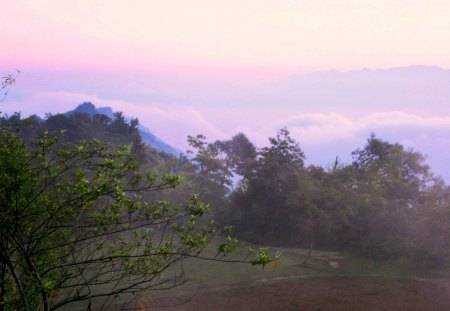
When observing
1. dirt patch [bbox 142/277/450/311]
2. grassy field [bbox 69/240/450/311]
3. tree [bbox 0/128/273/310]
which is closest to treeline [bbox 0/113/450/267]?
grassy field [bbox 69/240/450/311]

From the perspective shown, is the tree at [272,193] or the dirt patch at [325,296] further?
the tree at [272,193]

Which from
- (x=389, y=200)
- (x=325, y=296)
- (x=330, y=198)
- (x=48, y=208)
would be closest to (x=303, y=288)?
(x=325, y=296)

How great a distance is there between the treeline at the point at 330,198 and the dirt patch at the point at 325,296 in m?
4.30

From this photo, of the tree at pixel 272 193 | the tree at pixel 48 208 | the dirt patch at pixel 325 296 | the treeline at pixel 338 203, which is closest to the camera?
the tree at pixel 48 208

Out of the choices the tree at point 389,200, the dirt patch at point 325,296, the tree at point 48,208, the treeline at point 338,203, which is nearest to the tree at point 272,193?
the treeline at point 338,203

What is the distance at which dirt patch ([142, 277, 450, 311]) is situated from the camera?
479 inches

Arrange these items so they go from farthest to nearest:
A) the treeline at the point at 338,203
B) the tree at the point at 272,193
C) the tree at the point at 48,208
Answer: the tree at the point at 272,193, the treeline at the point at 338,203, the tree at the point at 48,208

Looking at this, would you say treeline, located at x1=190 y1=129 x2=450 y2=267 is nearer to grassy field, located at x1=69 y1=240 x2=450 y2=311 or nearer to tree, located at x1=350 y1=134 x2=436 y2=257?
tree, located at x1=350 y1=134 x2=436 y2=257

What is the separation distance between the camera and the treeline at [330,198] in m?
Result: 19.5

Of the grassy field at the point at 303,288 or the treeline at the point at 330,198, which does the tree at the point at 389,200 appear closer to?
the treeline at the point at 330,198

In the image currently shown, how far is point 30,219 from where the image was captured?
167 inches

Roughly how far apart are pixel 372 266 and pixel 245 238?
8.23 meters

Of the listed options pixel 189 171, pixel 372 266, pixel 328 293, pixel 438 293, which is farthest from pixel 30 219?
pixel 189 171

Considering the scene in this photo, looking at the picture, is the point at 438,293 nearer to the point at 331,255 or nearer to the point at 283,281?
the point at 283,281
